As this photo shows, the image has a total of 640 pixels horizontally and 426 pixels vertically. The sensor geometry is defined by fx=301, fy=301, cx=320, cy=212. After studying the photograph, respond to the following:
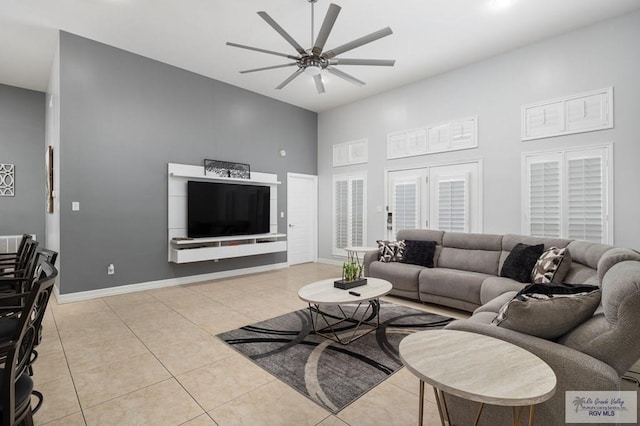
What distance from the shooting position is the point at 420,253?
4.59 metres

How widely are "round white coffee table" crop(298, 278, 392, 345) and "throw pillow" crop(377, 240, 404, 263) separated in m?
1.18

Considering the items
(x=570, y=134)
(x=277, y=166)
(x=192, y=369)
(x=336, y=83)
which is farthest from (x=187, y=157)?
(x=570, y=134)

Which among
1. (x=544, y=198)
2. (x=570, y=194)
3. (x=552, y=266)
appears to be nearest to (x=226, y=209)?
(x=552, y=266)

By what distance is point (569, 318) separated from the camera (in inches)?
58.8

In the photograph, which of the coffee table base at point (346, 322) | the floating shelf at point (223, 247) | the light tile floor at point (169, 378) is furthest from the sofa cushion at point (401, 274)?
the floating shelf at point (223, 247)

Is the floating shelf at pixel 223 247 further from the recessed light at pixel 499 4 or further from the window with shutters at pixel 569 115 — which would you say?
the recessed light at pixel 499 4

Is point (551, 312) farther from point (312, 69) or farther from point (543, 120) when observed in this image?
point (543, 120)

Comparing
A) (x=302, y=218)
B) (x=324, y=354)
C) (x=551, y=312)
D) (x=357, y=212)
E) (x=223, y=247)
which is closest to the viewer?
(x=551, y=312)

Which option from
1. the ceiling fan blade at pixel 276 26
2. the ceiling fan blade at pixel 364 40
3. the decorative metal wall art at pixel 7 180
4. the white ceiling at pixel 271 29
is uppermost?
the white ceiling at pixel 271 29

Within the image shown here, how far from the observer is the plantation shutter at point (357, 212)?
21.6 ft

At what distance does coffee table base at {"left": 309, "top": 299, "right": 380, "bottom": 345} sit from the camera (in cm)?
302

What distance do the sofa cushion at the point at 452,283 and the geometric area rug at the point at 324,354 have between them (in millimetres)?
369

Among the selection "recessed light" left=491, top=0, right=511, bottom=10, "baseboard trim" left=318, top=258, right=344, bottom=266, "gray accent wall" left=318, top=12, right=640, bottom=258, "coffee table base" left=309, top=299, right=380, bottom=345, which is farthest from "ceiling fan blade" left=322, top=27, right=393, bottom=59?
"baseboard trim" left=318, top=258, right=344, bottom=266

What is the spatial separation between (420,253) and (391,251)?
445 millimetres
